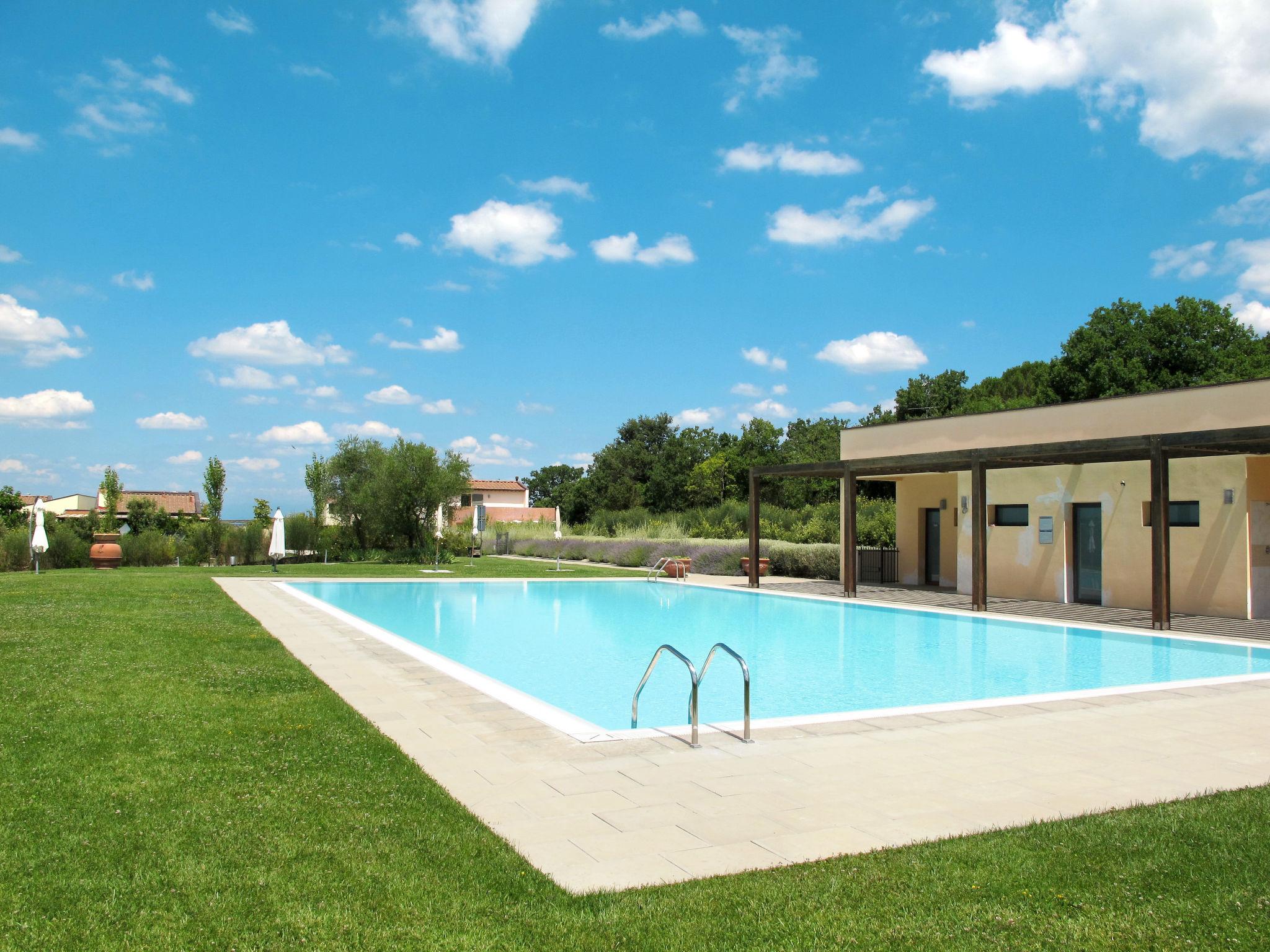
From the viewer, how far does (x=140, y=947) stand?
298 centimetres

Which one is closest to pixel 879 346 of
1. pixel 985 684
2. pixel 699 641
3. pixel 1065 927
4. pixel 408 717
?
pixel 699 641

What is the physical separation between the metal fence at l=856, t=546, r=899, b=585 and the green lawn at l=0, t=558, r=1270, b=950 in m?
18.6

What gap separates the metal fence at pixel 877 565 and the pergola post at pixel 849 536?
13.3ft

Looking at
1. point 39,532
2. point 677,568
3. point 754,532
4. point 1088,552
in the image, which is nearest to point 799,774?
point 1088,552

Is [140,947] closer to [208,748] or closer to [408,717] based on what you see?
[208,748]

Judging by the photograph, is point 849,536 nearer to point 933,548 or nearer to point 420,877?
point 933,548

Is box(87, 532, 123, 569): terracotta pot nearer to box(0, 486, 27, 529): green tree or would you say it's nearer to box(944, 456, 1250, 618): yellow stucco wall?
box(0, 486, 27, 529): green tree

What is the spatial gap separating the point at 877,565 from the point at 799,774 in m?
18.8

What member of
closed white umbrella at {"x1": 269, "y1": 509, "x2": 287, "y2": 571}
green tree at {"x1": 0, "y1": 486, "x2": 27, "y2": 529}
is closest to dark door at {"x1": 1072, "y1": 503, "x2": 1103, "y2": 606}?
closed white umbrella at {"x1": 269, "y1": 509, "x2": 287, "y2": 571}

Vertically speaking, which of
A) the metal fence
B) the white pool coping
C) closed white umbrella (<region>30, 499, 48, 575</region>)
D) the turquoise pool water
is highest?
closed white umbrella (<region>30, 499, 48, 575</region>)

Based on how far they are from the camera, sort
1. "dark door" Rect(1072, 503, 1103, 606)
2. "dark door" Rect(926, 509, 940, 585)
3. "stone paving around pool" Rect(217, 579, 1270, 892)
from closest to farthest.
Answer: "stone paving around pool" Rect(217, 579, 1270, 892)
"dark door" Rect(1072, 503, 1103, 606)
"dark door" Rect(926, 509, 940, 585)

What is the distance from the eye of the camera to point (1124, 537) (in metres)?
16.0

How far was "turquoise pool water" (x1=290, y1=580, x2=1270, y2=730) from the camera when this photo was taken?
8.82 m

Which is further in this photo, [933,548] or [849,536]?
[933,548]
